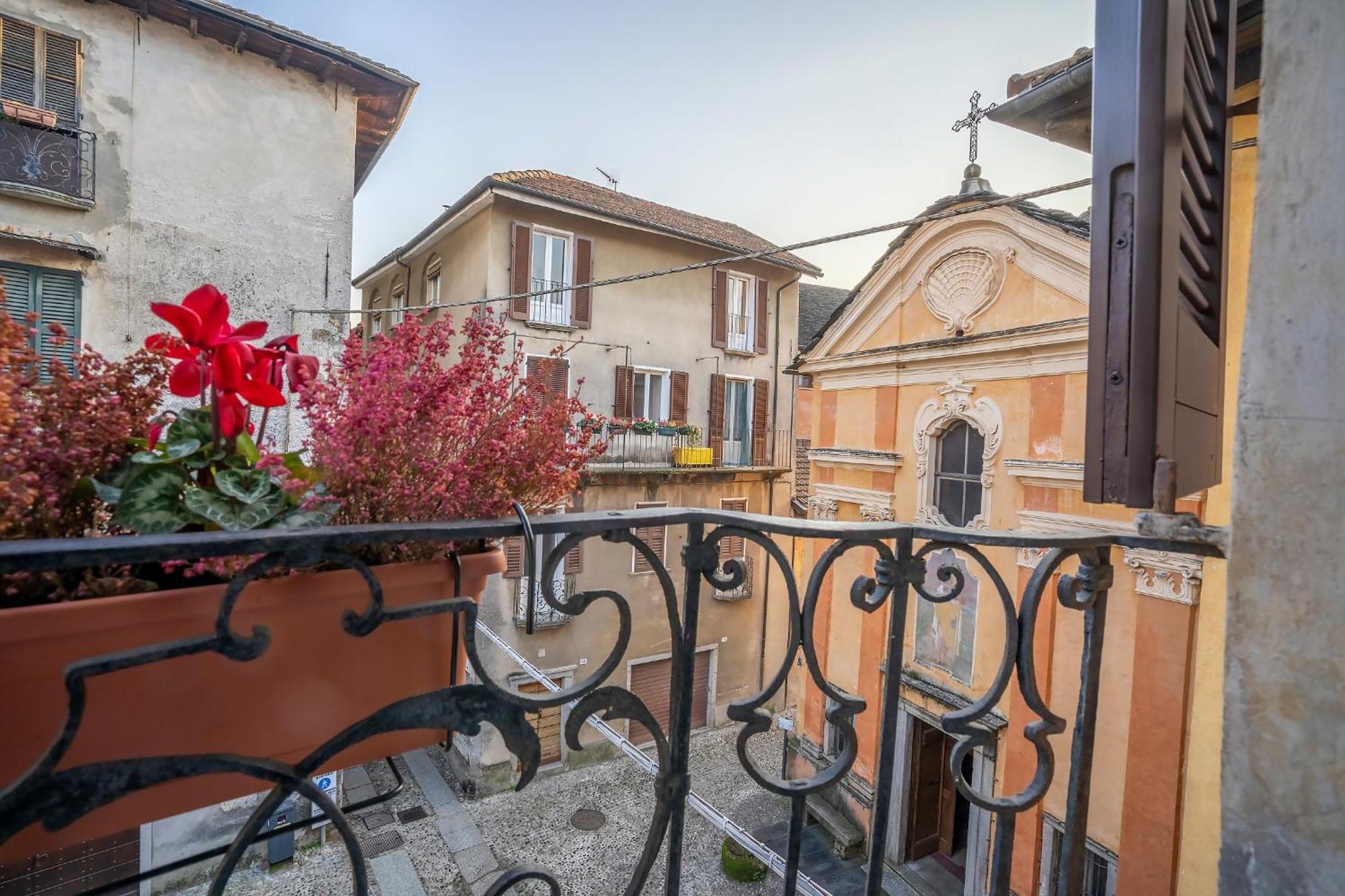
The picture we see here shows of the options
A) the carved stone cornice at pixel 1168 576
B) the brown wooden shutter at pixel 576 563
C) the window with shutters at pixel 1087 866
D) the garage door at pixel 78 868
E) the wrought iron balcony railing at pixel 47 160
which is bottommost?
the garage door at pixel 78 868

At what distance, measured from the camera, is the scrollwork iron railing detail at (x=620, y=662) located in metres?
0.68

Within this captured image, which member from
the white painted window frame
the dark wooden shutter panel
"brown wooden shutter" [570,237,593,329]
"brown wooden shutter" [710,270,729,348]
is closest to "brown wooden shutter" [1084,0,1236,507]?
the dark wooden shutter panel

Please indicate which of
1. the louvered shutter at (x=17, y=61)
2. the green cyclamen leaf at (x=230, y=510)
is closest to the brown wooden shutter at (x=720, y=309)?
the louvered shutter at (x=17, y=61)

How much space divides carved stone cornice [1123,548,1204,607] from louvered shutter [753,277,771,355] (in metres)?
8.96

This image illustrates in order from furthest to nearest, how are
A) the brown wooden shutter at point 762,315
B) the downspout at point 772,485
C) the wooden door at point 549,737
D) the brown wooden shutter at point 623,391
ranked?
1. the brown wooden shutter at point 762,315
2. the downspout at point 772,485
3. the brown wooden shutter at point 623,391
4. the wooden door at point 549,737

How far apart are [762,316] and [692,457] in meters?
3.56

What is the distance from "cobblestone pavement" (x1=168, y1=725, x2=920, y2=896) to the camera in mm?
7074

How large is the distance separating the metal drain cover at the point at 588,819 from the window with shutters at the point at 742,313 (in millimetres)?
8420

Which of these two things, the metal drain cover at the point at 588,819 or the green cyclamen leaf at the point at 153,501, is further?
the metal drain cover at the point at 588,819

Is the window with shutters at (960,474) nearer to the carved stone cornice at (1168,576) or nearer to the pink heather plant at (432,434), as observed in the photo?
the carved stone cornice at (1168,576)

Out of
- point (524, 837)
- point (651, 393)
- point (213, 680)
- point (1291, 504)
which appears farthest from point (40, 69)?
point (524, 837)

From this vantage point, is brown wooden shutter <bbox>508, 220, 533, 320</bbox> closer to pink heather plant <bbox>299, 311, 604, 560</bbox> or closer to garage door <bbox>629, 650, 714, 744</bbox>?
garage door <bbox>629, 650, 714, 744</bbox>

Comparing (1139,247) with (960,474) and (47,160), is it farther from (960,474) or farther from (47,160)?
(47,160)

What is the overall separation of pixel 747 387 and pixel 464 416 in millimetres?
12252
